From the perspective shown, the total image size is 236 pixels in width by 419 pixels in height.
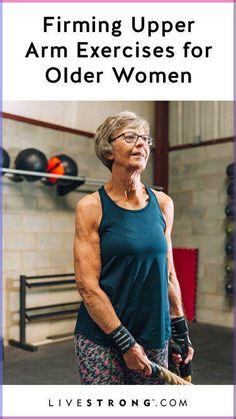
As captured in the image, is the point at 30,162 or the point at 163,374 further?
the point at 30,162

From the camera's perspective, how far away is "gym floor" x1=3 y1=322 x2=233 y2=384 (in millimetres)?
2754

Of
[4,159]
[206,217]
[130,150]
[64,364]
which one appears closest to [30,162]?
[4,159]

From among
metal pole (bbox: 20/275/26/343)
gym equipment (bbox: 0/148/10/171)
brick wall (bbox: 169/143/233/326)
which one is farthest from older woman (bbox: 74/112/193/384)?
brick wall (bbox: 169/143/233/326)

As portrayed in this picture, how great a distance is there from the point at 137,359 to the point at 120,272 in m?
0.25

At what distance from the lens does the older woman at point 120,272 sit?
110 centimetres

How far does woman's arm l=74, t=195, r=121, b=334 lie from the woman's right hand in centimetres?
9

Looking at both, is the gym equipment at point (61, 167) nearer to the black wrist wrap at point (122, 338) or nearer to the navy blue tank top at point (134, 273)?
the navy blue tank top at point (134, 273)

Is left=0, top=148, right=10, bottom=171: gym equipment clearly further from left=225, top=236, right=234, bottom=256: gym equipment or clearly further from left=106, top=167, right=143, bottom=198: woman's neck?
left=225, top=236, right=234, bottom=256: gym equipment

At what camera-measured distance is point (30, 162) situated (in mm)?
3457

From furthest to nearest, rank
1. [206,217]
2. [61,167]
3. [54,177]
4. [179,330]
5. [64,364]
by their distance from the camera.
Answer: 1. [206,217]
2. [61,167]
3. [54,177]
4. [64,364]
5. [179,330]

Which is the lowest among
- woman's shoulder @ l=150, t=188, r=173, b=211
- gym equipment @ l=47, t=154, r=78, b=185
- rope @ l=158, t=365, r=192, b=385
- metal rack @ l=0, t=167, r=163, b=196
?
rope @ l=158, t=365, r=192, b=385

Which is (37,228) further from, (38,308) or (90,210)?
(90,210)

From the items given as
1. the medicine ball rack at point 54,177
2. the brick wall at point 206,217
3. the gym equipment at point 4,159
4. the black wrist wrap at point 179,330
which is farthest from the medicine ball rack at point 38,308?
the black wrist wrap at point 179,330

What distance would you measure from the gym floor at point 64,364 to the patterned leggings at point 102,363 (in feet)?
5.57
